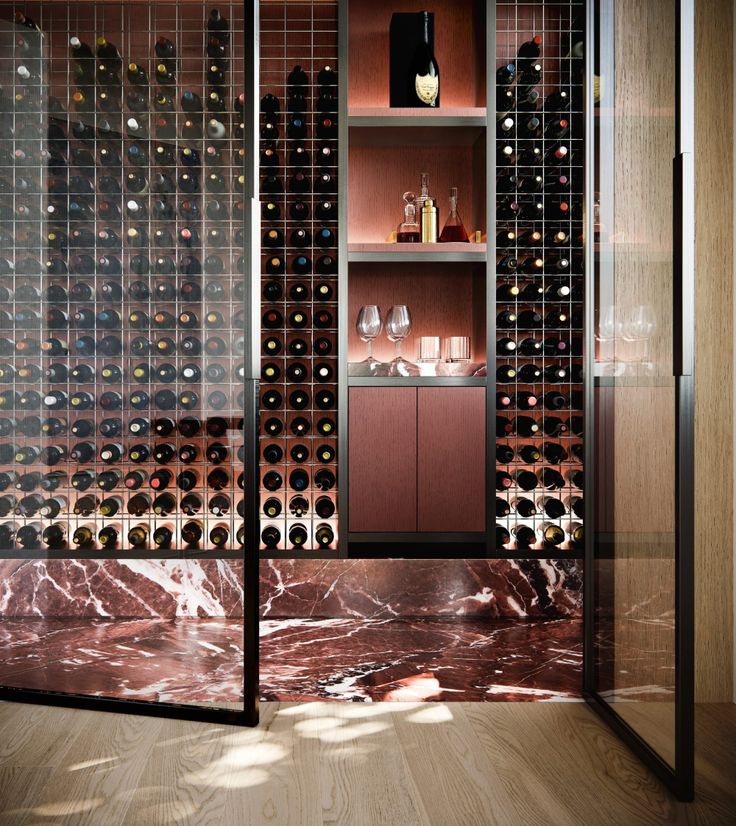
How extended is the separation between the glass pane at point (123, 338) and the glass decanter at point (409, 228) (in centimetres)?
112

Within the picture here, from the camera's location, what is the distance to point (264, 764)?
182cm

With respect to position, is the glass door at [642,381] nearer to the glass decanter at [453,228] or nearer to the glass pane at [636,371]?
the glass pane at [636,371]

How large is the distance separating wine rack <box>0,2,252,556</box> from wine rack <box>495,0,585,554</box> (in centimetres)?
141

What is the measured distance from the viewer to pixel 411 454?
304 centimetres

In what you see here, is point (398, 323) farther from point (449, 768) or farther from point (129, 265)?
point (449, 768)

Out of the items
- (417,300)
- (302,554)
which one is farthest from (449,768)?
(417,300)

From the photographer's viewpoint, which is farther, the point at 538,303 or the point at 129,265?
the point at 538,303

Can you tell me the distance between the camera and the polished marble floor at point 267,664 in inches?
84.6

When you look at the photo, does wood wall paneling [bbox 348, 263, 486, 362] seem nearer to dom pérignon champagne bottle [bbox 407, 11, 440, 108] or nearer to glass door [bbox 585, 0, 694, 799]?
dom pérignon champagne bottle [bbox 407, 11, 440, 108]

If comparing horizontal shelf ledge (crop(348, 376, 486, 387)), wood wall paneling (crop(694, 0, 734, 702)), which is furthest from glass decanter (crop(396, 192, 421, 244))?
wood wall paneling (crop(694, 0, 734, 702))

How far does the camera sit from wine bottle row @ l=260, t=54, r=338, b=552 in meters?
3.01

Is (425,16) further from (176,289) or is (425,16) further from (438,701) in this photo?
(438,701)

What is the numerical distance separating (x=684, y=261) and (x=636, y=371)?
1.19 ft

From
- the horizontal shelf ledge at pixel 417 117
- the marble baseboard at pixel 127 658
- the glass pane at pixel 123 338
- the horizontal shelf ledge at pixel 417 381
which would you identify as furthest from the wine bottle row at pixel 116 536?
the horizontal shelf ledge at pixel 417 117
